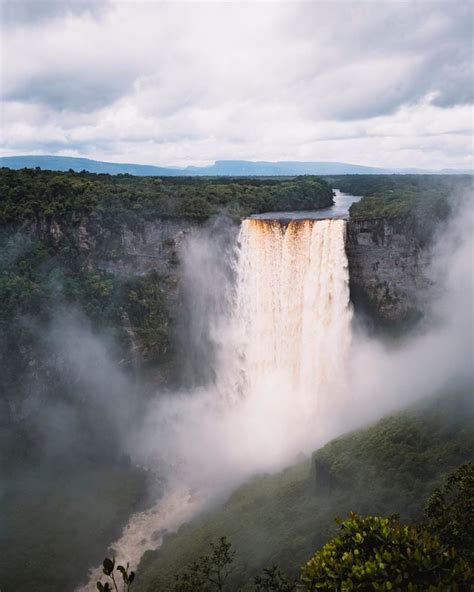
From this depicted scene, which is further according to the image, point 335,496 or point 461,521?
point 335,496

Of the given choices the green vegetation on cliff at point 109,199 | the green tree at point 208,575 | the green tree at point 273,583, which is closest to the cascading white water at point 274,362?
the green vegetation on cliff at point 109,199

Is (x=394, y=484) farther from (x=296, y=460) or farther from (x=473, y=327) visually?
(x=473, y=327)

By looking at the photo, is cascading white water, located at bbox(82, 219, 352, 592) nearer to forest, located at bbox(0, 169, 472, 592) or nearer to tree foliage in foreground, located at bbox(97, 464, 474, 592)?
forest, located at bbox(0, 169, 472, 592)

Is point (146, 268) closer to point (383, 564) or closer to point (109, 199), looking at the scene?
point (109, 199)

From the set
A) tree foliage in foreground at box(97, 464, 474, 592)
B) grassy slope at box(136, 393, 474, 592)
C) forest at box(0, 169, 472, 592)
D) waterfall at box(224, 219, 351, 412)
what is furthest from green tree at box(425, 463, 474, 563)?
waterfall at box(224, 219, 351, 412)

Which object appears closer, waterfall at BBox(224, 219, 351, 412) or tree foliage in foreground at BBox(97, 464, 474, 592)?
tree foliage in foreground at BBox(97, 464, 474, 592)

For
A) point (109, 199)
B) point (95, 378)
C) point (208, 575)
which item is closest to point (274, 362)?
point (95, 378)

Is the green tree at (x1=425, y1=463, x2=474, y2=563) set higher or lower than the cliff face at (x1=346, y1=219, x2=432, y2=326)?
lower

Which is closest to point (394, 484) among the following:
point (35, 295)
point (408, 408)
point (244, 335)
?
point (408, 408)
